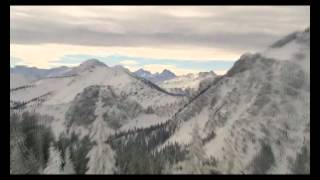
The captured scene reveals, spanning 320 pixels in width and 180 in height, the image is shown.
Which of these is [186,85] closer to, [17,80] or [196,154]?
[196,154]

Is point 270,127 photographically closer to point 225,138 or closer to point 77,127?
point 225,138

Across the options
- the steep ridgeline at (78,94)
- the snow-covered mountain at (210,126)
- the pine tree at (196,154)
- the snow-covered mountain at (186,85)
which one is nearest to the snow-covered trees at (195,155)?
the pine tree at (196,154)

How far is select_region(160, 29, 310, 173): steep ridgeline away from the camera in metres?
56.2

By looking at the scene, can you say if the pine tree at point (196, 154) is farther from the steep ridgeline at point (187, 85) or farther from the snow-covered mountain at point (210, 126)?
the steep ridgeline at point (187, 85)

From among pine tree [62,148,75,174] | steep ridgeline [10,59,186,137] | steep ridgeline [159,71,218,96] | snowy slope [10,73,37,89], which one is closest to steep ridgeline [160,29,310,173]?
steep ridgeline [159,71,218,96]

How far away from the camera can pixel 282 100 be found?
242 feet

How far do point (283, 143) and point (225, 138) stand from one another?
10.6 meters

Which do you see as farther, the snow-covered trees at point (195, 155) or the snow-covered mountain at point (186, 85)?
the snow-covered mountain at point (186, 85)

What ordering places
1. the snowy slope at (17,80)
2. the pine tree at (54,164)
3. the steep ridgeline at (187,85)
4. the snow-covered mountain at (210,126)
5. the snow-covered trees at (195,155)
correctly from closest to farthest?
the snowy slope at (17,80) < the pine tree at (54,164) < the snow-covered mountain at (210,126) < the snow-covered trees at (195,155) < the steep ridgeline at (187,85)

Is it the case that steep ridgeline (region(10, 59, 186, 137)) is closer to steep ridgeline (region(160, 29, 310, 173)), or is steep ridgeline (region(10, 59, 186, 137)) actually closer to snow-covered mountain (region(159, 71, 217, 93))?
snow-covered mountain (region(159, 71, 217, 93))

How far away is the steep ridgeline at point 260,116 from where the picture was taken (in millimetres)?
56250

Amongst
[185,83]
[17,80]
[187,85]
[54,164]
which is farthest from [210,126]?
[17,80]

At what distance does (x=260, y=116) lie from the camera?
78500 millimetres
